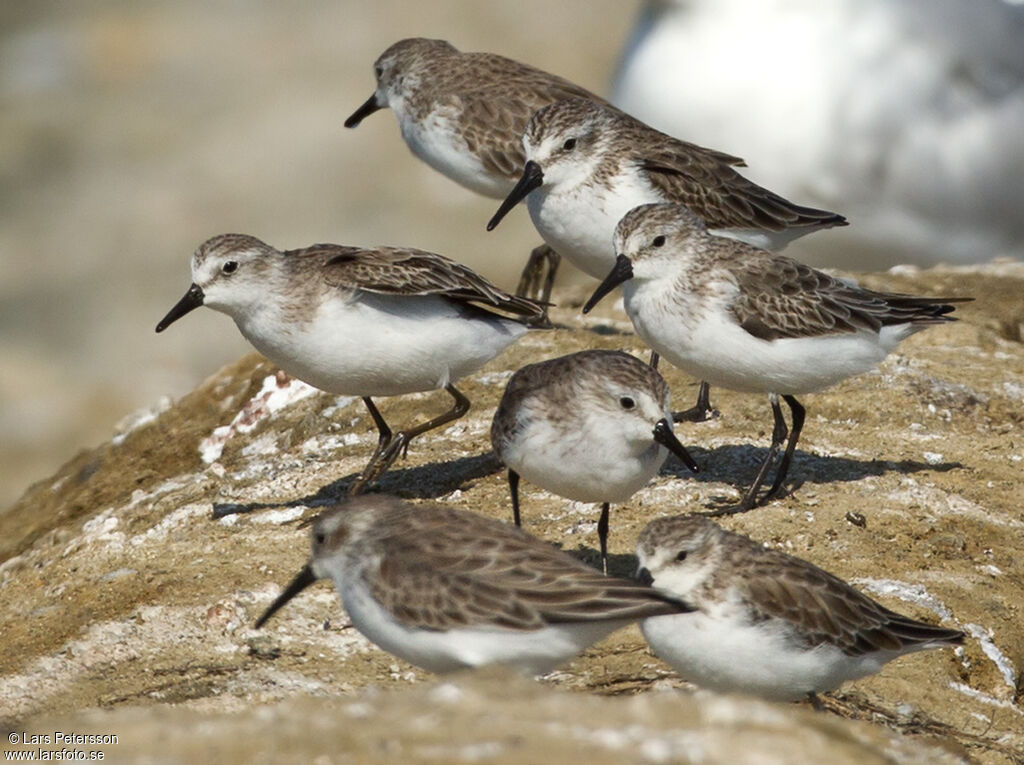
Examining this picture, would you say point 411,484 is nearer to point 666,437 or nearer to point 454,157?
point 666,437

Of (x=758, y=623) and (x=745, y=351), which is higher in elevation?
(x=745, y=351)

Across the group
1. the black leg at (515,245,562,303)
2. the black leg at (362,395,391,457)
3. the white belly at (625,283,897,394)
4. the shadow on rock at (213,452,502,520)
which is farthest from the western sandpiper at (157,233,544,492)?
the black leg at (515,245,562,303)

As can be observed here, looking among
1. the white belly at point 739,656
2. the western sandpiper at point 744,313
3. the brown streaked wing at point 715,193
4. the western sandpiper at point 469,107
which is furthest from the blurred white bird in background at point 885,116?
the white belly at point 739,656

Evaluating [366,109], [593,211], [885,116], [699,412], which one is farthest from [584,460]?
[885,116]

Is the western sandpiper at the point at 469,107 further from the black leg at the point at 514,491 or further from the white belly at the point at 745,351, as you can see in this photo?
the black leg at the point at 514,491

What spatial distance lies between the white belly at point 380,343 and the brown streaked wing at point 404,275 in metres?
0.13

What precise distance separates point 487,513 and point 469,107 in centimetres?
458

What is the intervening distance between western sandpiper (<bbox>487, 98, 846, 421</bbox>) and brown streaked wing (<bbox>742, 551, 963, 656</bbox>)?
394cm

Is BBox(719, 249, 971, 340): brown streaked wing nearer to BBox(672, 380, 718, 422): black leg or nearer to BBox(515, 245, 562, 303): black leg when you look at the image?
BBox(672, 380, 718, 422): black leg

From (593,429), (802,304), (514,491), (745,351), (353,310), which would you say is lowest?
(514,491)

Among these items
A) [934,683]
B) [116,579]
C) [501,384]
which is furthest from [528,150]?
[934,683]

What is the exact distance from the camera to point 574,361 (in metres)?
8.46

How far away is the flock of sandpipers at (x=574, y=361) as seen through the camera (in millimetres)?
6656

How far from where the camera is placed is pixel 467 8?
92.3ft
